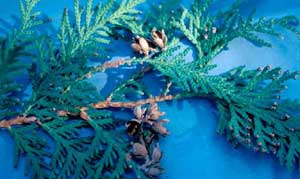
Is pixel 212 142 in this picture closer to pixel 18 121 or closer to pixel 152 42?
pixel 152 42

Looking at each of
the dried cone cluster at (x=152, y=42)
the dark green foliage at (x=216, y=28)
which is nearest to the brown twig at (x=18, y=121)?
the dried cone cluster at (x=152, y=42)

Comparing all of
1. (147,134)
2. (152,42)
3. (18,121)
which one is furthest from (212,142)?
(18,121)

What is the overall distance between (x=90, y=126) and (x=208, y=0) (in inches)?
17.7

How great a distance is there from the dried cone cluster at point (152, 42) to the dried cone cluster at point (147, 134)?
0.49 feet

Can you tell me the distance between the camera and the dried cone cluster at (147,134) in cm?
108

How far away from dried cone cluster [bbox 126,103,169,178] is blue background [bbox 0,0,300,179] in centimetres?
5

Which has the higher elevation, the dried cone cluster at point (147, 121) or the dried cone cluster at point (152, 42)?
the dried cone cluster at point (152, 42)

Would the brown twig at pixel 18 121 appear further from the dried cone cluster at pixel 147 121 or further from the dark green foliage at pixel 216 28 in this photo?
the dark green foliage at pixel 216 28

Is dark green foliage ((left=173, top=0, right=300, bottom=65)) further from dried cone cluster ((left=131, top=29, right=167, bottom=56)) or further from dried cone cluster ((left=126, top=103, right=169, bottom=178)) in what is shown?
dried cone cluster ((left=126, top=103, right=169, bottom=178))

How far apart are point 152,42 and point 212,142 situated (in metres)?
0.31

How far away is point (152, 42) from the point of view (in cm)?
119

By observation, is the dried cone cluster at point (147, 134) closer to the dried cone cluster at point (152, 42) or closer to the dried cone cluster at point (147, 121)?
the dried cone cluster at point (147, 121)

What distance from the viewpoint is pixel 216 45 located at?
1209 millimetres

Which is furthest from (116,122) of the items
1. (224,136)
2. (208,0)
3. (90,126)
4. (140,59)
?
(208,0)
